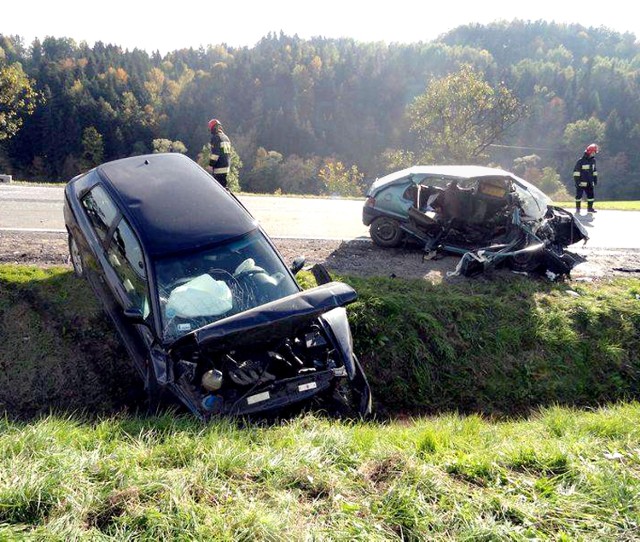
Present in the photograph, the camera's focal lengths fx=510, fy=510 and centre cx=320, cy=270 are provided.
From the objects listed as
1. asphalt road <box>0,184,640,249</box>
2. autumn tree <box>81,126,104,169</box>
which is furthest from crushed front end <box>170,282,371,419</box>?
autumn tree <box>81,126,104,169</box>

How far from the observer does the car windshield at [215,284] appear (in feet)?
15.0

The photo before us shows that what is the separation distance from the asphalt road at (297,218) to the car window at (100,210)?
152 inches

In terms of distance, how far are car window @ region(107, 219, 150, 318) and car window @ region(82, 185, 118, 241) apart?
0.22 meters

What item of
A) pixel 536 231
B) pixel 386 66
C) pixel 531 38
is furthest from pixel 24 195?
pixel 531 38

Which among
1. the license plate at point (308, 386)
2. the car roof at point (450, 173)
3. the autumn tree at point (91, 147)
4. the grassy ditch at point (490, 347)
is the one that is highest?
the car roof at point (450, 173)

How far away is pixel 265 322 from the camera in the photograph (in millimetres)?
4113

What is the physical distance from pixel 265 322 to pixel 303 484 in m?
1.42

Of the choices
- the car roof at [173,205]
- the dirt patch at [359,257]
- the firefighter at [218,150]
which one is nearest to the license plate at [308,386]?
the car roof at [173,205]

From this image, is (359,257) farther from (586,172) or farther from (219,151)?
(586,172)

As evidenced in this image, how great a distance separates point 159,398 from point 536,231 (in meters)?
6.45

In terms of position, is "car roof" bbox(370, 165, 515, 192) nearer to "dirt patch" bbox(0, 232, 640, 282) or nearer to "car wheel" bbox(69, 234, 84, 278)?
"dirt patch" bbox(0, 232, 640, 282)

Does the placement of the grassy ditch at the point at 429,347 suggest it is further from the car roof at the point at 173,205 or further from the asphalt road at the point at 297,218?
the asphalt road at the point at 297,218

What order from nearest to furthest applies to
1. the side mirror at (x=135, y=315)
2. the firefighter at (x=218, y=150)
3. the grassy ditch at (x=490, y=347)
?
Answer: the side mirror at (x=135, y=315)
the grassy ditch at (x=490, y=347)
the firefighter at (x=218, y=150)

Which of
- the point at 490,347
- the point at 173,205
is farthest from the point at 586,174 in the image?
the point at 173,205
